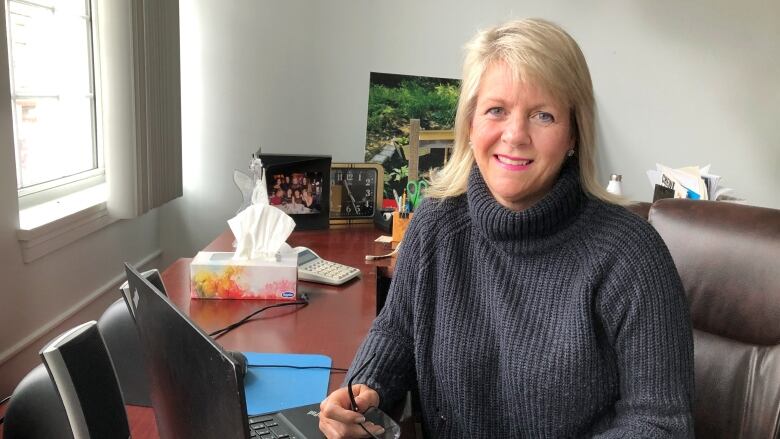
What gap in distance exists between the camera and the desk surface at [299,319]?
1.40m

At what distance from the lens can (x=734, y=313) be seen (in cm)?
121

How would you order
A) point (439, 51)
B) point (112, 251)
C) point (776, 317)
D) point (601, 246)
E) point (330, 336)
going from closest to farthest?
point (601, 246) < point (776, 317) < point (330, 336) < point (112, 251) < point (439, 51)

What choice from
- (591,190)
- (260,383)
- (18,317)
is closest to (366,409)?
(260,383)

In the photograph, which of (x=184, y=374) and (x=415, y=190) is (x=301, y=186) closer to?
(x=415, y=190)

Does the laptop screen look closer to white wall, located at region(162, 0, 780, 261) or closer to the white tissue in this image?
the white tissue

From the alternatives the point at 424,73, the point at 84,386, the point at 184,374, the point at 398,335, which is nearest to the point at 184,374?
the point at 184,374

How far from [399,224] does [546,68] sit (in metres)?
1.27

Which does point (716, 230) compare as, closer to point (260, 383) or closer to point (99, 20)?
point (260, 383)

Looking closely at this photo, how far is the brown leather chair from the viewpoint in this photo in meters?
1.17

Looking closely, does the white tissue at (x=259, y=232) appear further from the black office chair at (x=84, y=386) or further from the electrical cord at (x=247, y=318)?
the black office chair at (x=84, y=386)

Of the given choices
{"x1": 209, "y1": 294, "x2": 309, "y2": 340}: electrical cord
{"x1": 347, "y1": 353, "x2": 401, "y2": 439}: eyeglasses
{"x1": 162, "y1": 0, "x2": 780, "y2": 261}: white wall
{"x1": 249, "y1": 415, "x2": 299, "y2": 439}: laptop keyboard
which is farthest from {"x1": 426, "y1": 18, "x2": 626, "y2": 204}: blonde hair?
{"x1": 162, "y1": 0, "x2": 780, "y2": 261}: white wall

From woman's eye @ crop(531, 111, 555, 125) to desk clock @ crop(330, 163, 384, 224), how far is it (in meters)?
1.43

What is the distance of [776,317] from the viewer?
1165 mm

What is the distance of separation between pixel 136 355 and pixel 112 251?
1.16m
